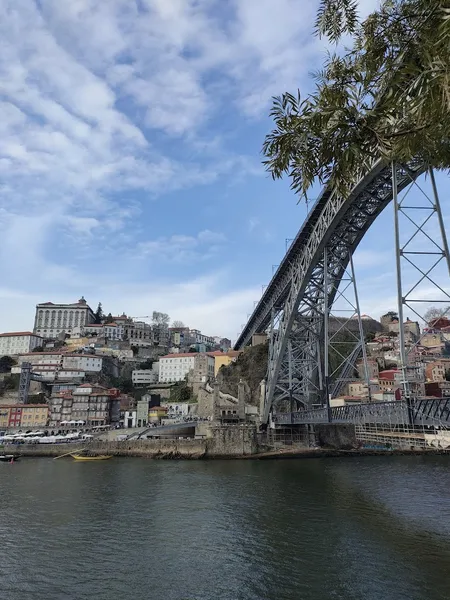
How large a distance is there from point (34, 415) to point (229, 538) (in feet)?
152

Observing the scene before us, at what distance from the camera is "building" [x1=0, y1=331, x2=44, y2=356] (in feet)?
256

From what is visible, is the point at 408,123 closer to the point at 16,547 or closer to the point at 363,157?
the point at 363,157

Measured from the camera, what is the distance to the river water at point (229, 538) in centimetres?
884

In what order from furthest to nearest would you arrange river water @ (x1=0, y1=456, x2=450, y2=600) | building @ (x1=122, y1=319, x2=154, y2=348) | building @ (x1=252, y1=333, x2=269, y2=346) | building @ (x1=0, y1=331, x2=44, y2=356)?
building @ (x1=122, y1=319, x2=154, y2=348), building @ (x1=0, y1=331, x2=44, y2=356), building @ (x1=252, y1=333, x2=269, y2=346), river water @ (x1=0, y1=456, x2=450, y2=600)

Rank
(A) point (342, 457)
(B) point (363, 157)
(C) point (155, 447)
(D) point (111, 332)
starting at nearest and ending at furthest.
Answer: (B) point (363, 157) < (A) point (342, 457) < (C) point (155, 447) < (D) point (111, 332)

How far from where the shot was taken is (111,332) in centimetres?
8662

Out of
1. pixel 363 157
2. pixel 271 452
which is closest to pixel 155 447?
pixel 271 452

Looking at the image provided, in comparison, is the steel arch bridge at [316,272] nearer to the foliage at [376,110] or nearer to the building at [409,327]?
the foliage at [376,110]

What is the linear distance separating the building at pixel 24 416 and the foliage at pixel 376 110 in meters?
54.7

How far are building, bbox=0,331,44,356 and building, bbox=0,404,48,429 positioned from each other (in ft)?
92.7

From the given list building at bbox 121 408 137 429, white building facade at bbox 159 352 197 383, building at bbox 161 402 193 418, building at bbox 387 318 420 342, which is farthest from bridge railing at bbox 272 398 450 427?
building at bbox 387 318 420 342

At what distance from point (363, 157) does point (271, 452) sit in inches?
1318

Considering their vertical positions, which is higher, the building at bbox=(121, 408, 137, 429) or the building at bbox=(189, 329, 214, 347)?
the building at bbox=(189, 329, 214, 347)

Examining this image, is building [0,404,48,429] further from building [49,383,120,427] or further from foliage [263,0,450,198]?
foliage [263,0,450,198]
